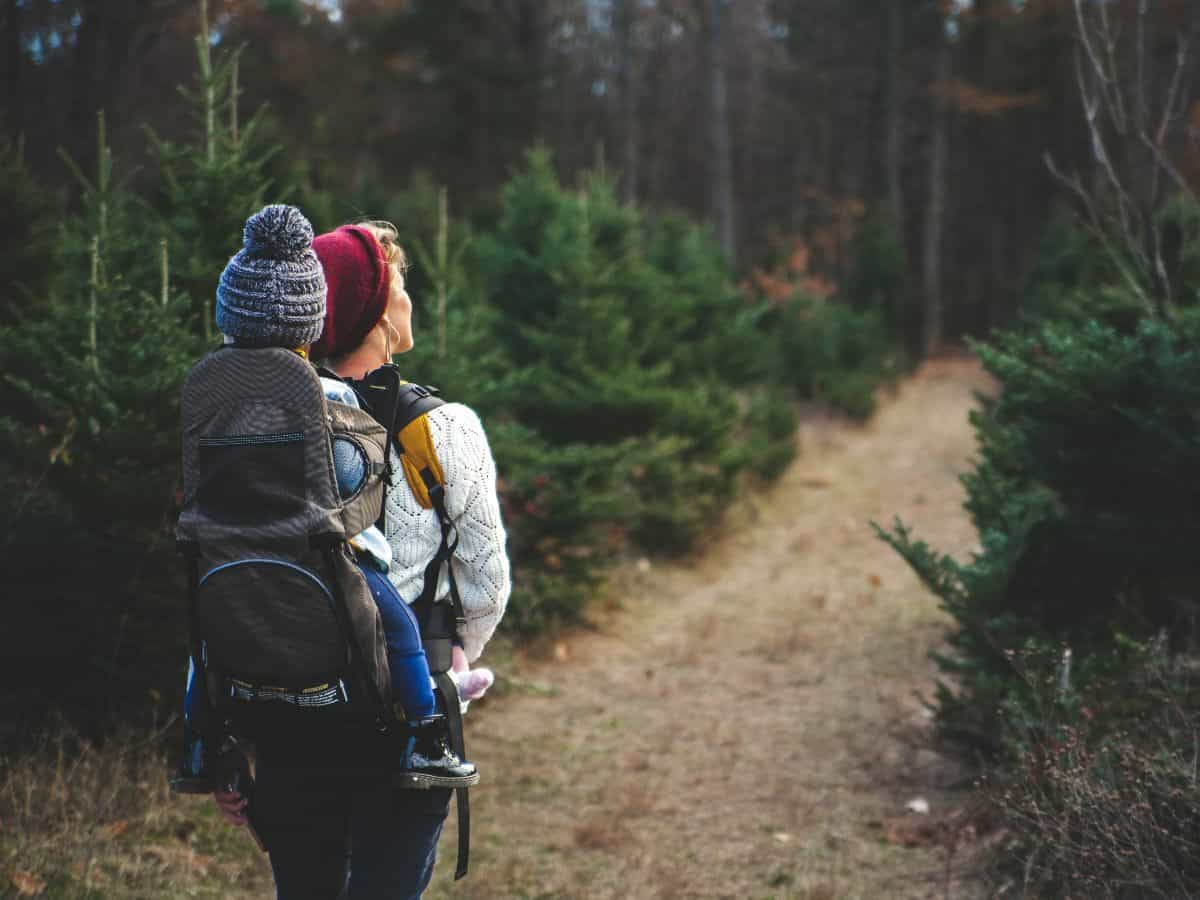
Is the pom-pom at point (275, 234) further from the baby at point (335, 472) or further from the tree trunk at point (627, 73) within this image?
the tree trunk at point (627, 73)

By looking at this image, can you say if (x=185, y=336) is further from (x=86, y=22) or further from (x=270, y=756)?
(x=86, y=22)

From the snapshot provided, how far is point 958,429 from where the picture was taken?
52.3 feet

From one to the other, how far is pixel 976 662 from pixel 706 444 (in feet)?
18.1

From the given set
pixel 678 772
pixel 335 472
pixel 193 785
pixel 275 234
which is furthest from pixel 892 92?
pixel 193 785

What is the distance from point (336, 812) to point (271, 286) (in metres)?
1.18

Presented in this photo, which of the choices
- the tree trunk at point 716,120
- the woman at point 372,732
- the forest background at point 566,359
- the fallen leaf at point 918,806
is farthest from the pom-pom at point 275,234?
the tree trunk at point 716,120

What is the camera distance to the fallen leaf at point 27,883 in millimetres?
3627

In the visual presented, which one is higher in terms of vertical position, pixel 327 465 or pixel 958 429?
pixel 327 465

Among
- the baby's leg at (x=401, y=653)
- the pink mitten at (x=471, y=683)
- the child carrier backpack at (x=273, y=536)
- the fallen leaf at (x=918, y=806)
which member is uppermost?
the child carrier backpack at (x=273, y=536)

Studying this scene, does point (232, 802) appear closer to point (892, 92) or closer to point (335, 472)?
point (335, 472)

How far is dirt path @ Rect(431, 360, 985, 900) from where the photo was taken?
452 centimetres

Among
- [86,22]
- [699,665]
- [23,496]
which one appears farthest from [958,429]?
[23,496]

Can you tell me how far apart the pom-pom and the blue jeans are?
1006mm

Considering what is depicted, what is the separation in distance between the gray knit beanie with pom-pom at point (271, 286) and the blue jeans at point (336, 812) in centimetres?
84
